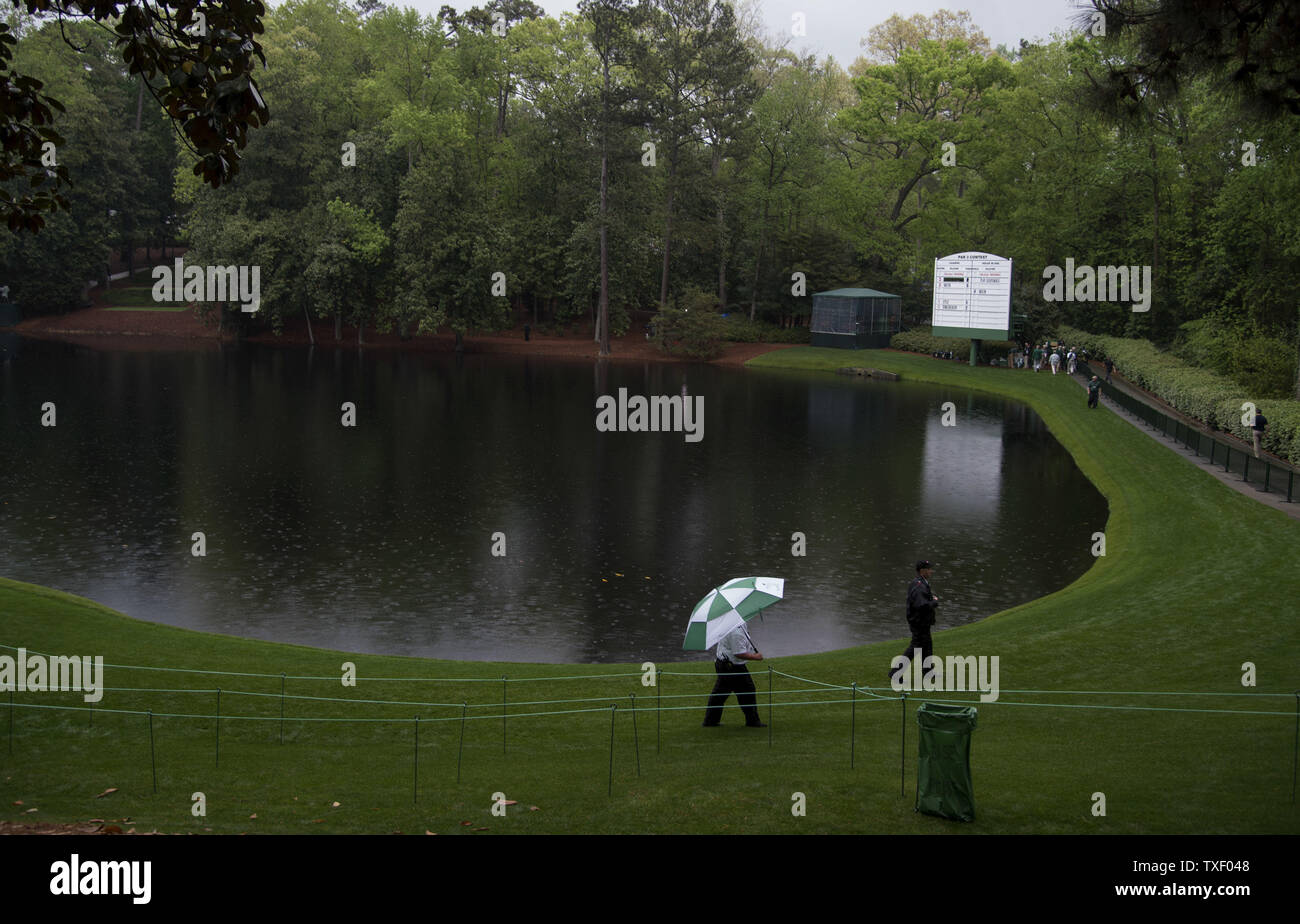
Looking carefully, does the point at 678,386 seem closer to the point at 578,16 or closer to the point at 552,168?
the point at 552,168

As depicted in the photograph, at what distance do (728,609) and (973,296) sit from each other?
5816cm

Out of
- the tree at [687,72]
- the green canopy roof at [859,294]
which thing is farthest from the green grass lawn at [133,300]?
the green canopy roof at [859,294]

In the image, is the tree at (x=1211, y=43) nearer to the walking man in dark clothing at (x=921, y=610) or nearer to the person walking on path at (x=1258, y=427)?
the walking man in dark clothing at (x=921, y=610)

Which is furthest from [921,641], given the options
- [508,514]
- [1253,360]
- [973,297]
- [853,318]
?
[853,318]

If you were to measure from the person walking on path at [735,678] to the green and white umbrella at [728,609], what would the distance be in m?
0.15

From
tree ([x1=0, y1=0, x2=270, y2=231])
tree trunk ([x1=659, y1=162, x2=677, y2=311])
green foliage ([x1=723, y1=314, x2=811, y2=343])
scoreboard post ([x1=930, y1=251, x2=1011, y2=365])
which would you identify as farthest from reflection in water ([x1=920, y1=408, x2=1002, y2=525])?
tree trunk ([x1=659, y1=162, x2=677, y2=311])

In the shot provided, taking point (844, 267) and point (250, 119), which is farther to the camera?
point (844, 267)

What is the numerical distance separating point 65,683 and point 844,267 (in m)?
71.5

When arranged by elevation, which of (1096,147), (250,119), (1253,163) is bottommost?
(250,119)

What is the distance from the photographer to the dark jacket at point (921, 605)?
16797 mm

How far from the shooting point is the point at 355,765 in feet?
43.6

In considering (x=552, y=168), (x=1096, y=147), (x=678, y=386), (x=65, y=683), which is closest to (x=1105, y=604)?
(x=65, y=683)

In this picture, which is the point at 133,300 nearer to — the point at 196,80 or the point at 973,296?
the point at 973,296

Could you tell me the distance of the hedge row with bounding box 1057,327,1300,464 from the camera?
36.1 meters
